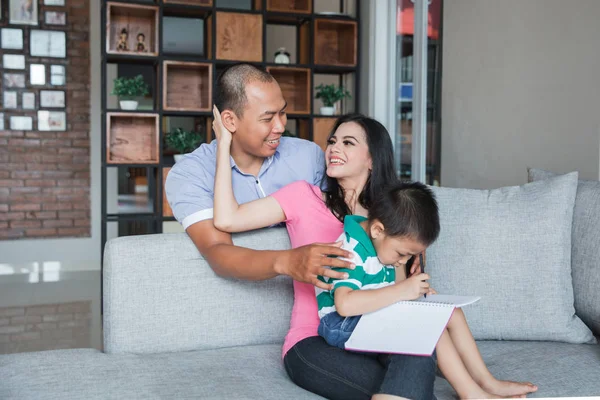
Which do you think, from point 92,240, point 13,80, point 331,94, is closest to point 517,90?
point 331,94

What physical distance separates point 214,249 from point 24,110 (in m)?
4.73

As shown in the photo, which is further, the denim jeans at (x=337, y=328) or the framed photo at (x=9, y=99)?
the framed photo at (x=9, y=99)

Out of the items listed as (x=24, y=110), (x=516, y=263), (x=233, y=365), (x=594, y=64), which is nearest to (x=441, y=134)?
(x=594, y=64)

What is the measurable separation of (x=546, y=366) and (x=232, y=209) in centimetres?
94

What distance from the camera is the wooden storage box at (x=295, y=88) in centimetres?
482

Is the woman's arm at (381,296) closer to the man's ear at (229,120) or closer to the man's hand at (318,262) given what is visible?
the man's hand at (318,262)

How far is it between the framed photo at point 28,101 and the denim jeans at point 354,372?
16.3 feet

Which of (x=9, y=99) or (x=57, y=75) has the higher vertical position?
(x=57, y=75)

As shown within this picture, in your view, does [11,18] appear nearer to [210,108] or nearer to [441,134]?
[210,108]

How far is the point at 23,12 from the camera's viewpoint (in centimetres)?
577

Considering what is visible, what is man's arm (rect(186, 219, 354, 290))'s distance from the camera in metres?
1.48

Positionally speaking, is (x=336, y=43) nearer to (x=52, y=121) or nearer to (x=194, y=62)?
(x=194, y=62)

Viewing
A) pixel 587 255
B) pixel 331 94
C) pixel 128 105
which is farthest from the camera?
pixel 331 94

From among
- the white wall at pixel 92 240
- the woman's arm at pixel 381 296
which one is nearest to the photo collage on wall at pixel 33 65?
A: the white wall at pixel 92 240
